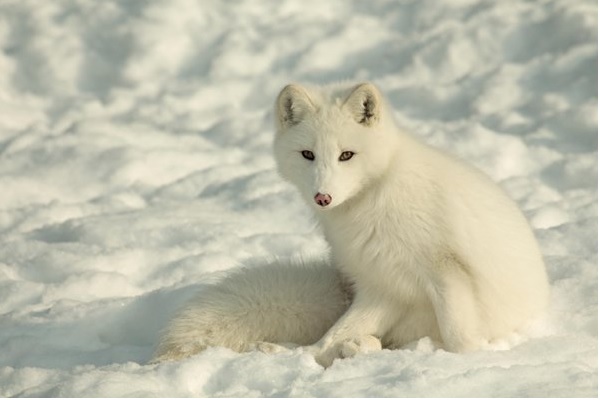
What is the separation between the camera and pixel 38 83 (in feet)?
28.4

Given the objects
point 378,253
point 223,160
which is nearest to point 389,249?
point 378,253

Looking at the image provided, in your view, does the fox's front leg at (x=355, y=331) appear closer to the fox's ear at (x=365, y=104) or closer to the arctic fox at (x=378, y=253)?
the arctic fox at (x=378, y=253)

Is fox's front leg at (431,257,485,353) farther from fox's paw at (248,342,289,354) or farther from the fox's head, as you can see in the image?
fox's paw at (248,342,289,354)

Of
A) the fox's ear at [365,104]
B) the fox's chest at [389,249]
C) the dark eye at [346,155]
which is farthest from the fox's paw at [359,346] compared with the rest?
→ the fox's ear at [365,104]

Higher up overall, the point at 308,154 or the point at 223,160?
the point at 223,160

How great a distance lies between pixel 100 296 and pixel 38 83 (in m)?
3.88

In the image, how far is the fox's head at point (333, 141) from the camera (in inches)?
151

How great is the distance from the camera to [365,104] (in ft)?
13.0

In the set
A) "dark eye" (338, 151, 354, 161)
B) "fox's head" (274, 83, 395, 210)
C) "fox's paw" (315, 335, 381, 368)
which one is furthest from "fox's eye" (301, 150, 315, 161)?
"fox's paw" (315, 335, 381, 368)

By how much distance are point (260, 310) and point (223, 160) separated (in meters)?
3.44

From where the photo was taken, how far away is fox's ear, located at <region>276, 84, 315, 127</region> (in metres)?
4.00

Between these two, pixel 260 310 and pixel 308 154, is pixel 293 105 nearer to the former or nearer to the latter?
pixel 308 154

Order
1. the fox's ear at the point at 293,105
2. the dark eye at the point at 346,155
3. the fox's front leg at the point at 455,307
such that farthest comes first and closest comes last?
the fox's ear at the point at 293,105 → the dark eye at the point at 346,155 → the fox's front leg at the point at 455,307

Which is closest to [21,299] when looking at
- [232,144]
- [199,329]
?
[199,329]
